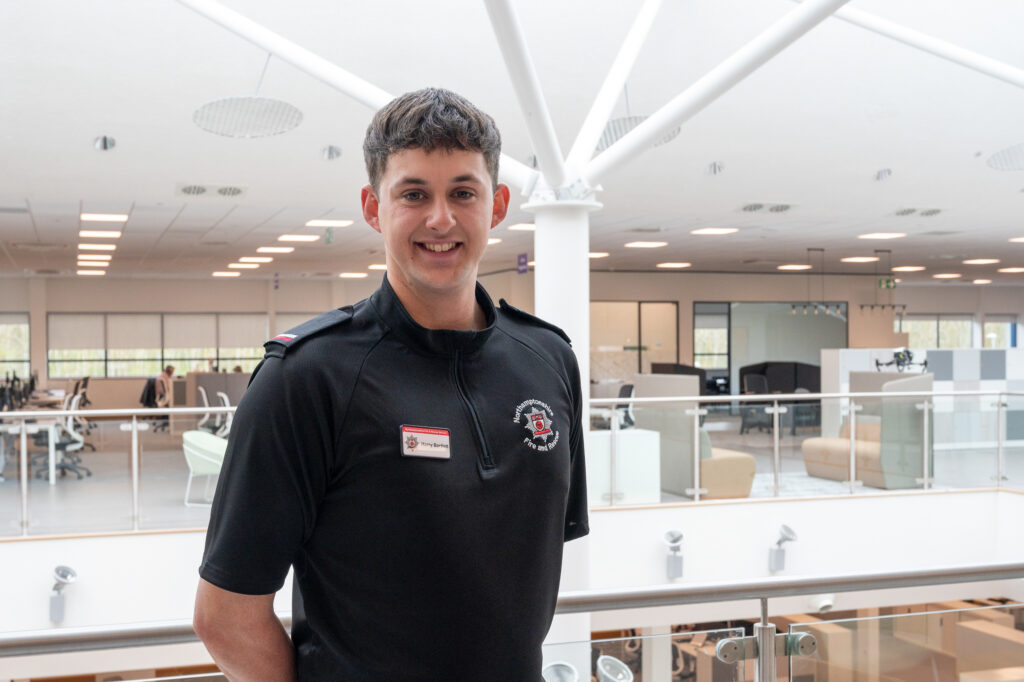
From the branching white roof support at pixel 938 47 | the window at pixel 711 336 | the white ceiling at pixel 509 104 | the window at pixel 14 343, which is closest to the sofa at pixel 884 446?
the white ceiling at pixel 509 104

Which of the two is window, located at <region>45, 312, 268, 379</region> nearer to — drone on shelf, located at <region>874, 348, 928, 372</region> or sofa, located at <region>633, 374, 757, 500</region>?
drone on shelf, located at <region>874, 348, 928, 372</region>

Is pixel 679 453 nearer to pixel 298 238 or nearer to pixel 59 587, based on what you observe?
pixel 59 587

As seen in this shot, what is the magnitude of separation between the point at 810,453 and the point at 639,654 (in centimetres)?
742

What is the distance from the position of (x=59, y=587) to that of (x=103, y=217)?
5925 millimetres

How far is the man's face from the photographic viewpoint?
1.22m

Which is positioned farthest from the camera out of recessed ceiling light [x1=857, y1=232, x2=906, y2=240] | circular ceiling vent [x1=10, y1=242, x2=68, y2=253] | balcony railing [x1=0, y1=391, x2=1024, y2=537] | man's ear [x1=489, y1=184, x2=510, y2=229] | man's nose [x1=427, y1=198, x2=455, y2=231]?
circular ceiling vent [x1=10, y1=242, x2=68, y2=253]

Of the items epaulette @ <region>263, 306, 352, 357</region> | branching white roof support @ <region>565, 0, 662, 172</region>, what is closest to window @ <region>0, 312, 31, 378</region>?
branching white roof support @ <region>565, 0, 662, 172</region>

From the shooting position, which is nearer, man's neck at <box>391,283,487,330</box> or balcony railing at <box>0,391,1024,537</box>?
man's neck at <box>391,283,487,330</box>

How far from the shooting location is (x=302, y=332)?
3.84 ft

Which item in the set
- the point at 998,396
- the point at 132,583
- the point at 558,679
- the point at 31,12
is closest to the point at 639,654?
the point at 558,679

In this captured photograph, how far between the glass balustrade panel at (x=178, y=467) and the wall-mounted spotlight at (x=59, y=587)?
0.66 meters

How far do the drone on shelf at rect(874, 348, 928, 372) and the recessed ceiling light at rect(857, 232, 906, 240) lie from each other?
97.0 inches

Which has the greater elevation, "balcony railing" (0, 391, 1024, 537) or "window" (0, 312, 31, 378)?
"window" (0, 312, 31, 378)

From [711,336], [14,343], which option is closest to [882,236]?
[711,336]
